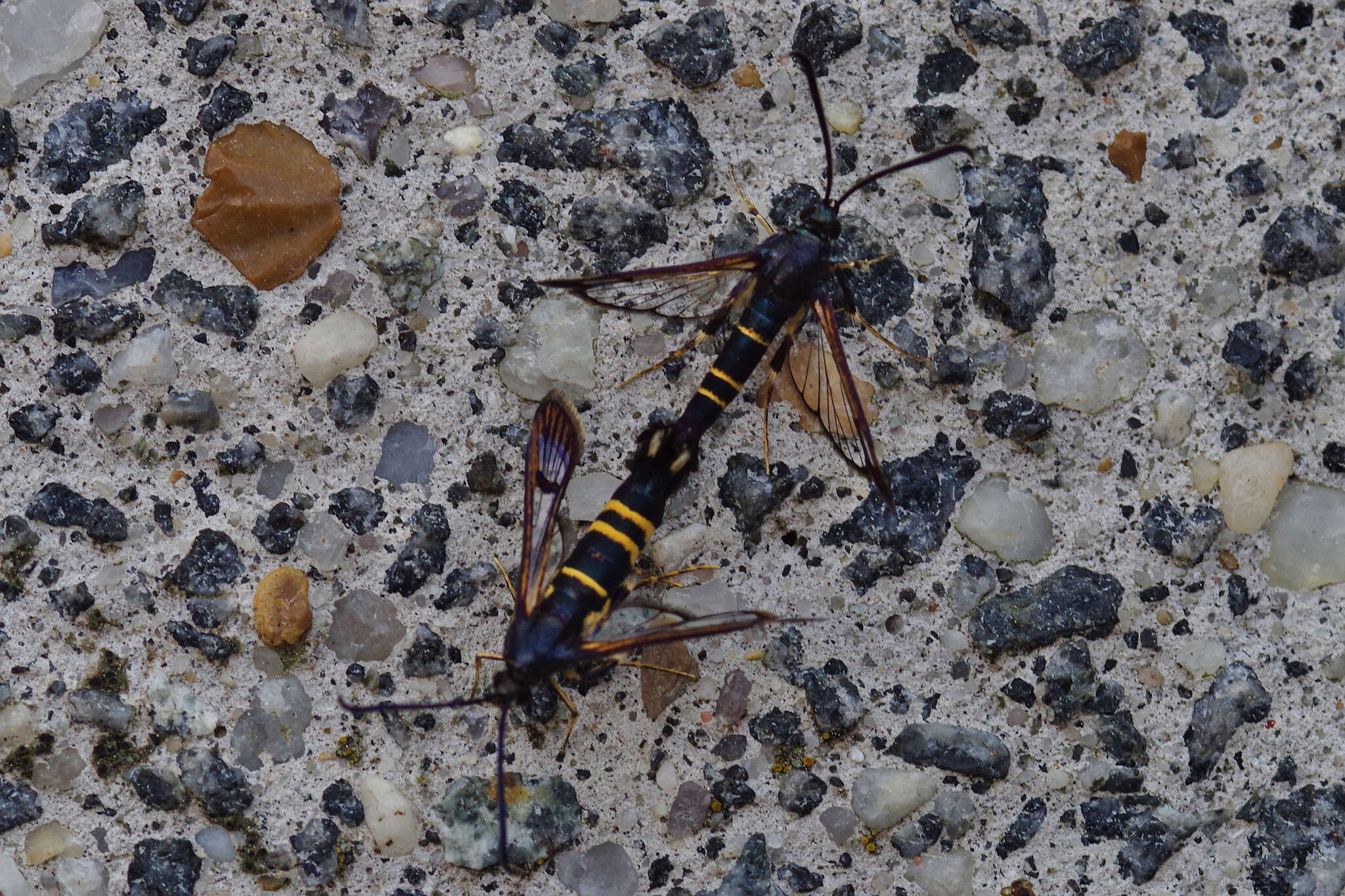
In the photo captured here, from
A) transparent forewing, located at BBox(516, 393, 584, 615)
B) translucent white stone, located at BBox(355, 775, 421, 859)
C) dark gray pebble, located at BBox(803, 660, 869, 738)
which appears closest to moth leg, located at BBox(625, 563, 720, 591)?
transparent forewing, located at BBox(516, 393, 584, 615)

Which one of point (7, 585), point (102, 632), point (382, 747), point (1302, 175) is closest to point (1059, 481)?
point (1302, 175)

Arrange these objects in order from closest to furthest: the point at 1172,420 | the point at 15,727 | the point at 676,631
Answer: the point at 676,631, the point at 15,727, the point at 1172,420

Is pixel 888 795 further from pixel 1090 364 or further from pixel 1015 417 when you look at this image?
pixel 1090 364

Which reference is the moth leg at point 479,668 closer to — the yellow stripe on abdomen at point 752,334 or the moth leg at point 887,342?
the yellow stripe on abdomen at point 752,334

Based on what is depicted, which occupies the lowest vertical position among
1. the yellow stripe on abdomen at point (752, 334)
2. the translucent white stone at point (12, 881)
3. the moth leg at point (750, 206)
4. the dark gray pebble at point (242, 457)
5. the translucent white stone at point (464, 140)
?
the translucent white stone at point (12, 881)

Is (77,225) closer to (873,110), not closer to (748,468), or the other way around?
(748,468)

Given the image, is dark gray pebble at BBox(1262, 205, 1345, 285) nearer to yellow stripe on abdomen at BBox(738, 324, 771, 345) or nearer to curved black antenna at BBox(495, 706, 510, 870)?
yellow stripe on abdomen at BBox(738, 324, 771, 345)

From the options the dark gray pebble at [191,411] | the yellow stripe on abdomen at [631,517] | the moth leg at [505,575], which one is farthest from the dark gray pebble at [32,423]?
the yellow stripe on abdomen at [631,517]

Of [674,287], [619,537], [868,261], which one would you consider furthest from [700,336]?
[619,537]
